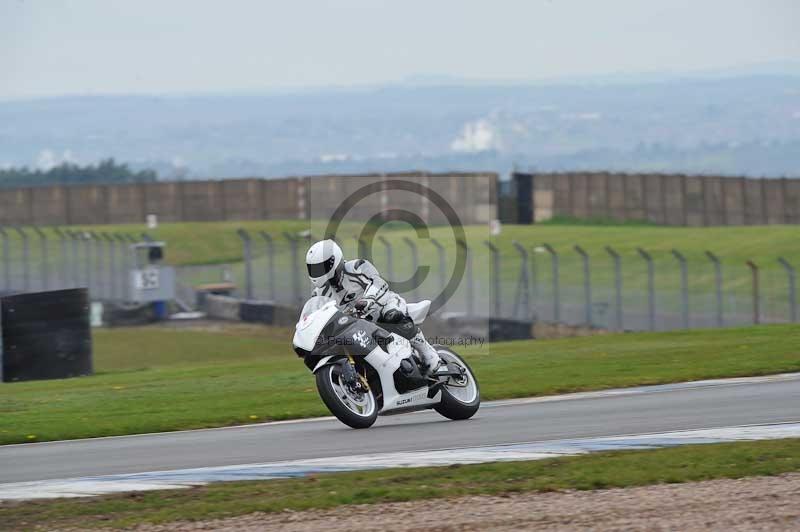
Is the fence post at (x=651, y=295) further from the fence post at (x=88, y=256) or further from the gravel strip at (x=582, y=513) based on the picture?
the fence post at (x=88, y=256)

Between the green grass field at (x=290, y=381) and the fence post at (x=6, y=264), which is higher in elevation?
the fence post at (x=6, y=264)

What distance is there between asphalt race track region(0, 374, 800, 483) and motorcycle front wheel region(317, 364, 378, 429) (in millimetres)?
143

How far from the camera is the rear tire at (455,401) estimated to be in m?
13.2

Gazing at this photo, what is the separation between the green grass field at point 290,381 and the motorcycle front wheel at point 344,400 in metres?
2.08

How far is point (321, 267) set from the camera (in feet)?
40.4

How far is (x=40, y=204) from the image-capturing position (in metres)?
74.4

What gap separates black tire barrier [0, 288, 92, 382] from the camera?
20.3m

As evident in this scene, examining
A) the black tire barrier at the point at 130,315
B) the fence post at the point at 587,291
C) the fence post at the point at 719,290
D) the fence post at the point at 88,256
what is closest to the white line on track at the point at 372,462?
the fence post at the point at 719,290

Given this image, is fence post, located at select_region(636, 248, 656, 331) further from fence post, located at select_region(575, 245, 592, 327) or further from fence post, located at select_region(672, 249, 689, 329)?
fence post, located at select_region(575, 245, 592, 327)

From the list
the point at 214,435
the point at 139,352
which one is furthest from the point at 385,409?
the point at 139,352

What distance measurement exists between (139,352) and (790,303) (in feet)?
52.1

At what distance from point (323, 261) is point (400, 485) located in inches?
117

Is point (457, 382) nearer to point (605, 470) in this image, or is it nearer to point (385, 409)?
point (385, 409)

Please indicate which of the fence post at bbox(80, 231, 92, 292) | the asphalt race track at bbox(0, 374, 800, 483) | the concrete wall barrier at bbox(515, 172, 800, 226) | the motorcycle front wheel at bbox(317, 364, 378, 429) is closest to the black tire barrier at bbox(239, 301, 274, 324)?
the fence post at bbox(80, 231, 92, 292)
